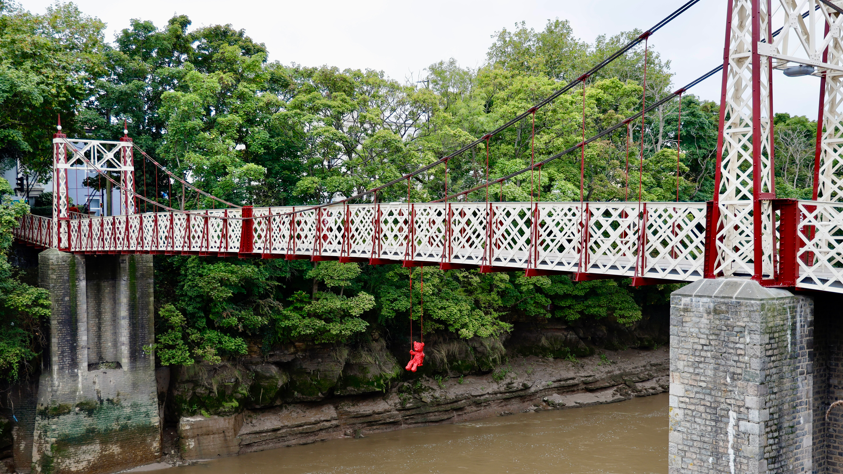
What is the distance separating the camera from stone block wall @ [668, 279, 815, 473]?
7.34 meters

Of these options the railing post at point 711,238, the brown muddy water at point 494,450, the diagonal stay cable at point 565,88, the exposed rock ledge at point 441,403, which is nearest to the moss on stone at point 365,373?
the exposed rock ledge at point 441,403

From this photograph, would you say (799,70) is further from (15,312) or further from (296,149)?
(15,312)

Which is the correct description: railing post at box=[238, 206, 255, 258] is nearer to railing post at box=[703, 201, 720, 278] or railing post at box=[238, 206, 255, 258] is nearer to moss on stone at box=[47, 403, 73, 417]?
moss on stone at box=[47, 403, 73, 417]

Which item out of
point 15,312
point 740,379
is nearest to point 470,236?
point 740,379

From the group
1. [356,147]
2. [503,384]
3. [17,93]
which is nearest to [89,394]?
[17,93]

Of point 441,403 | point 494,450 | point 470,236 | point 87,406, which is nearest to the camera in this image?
point 470,236

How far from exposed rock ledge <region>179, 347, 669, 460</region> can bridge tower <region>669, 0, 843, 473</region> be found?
12.1 m

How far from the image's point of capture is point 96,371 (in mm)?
16672

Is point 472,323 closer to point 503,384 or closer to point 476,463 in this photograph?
point 503,384

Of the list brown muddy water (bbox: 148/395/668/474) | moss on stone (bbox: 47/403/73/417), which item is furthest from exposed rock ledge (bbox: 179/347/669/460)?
moss on stone (bbox: 47/403/73/417)

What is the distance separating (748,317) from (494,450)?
11.3 metres

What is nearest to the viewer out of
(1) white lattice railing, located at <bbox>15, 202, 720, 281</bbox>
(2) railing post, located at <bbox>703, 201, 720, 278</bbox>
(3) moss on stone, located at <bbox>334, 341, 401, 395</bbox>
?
(2) railing post, located at <bbox>703, 201, 720, 278</bbox>

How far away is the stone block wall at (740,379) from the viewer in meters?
7.34

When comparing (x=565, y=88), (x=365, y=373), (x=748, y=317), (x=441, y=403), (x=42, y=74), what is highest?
(x=42, y=74)
